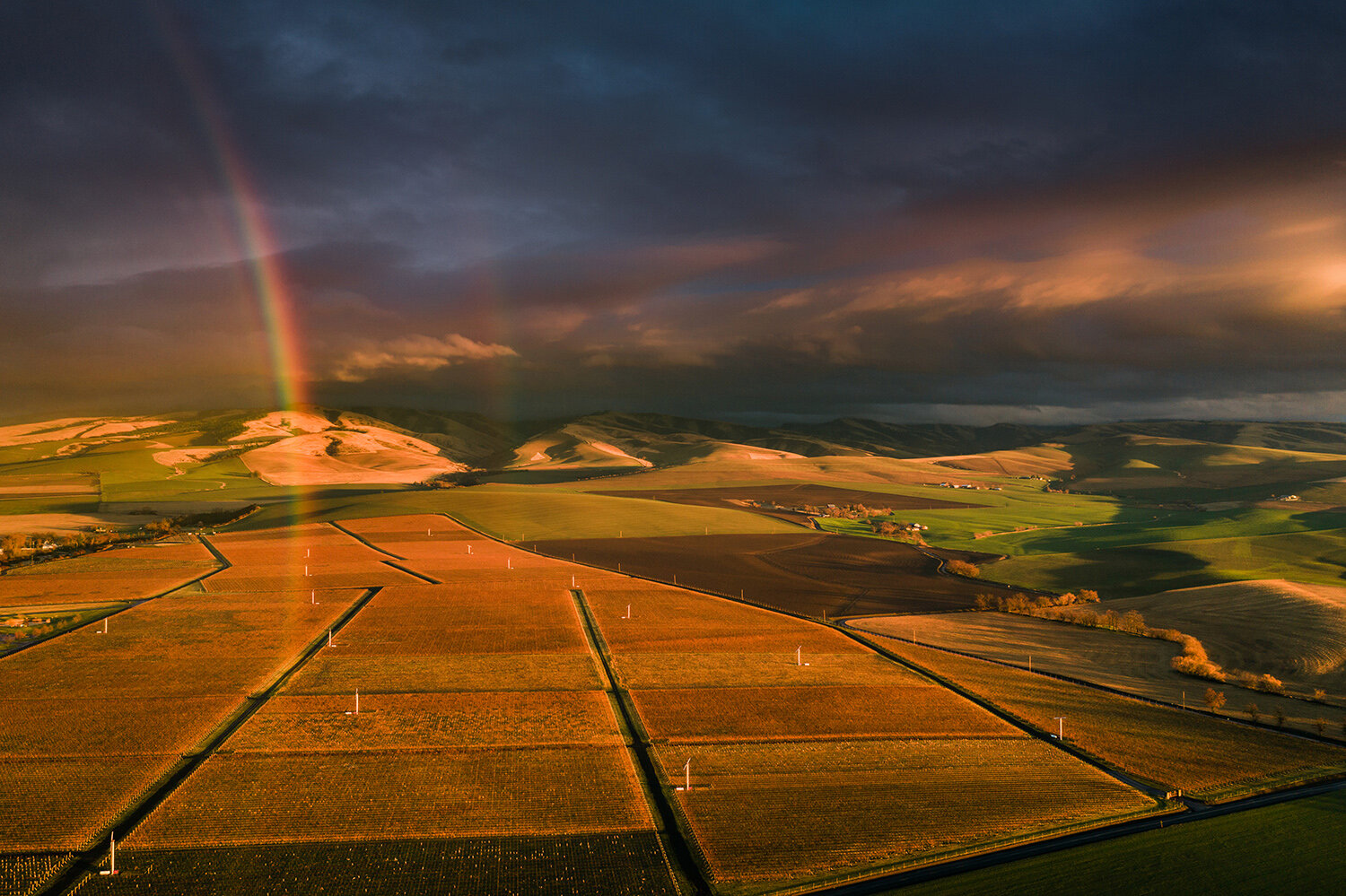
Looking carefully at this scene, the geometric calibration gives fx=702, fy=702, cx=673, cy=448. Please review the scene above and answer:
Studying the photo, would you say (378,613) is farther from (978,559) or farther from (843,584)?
(978,559)

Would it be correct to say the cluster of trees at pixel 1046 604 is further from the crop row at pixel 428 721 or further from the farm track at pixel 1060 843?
the crop row at pixel 428 721

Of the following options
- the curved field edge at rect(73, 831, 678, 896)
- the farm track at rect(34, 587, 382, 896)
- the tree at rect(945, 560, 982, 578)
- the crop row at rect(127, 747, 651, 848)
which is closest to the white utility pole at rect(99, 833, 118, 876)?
the curved field edge at rect(73, 831, 678, 896)

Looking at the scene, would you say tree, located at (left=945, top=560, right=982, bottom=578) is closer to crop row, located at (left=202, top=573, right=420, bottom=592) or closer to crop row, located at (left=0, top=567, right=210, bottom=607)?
crop row, located at (left=202, top=573, right=420, bottom=592)

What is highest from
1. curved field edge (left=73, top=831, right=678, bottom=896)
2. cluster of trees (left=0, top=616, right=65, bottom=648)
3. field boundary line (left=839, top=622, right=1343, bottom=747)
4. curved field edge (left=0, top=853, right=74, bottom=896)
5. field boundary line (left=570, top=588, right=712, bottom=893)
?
cluster of trees (left=0, top=616, right=65, bottom=648)

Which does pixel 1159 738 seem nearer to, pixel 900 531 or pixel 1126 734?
pixel 1126 734

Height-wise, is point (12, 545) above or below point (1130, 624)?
above

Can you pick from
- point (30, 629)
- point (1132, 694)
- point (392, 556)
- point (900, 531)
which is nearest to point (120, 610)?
point (30, 629)
